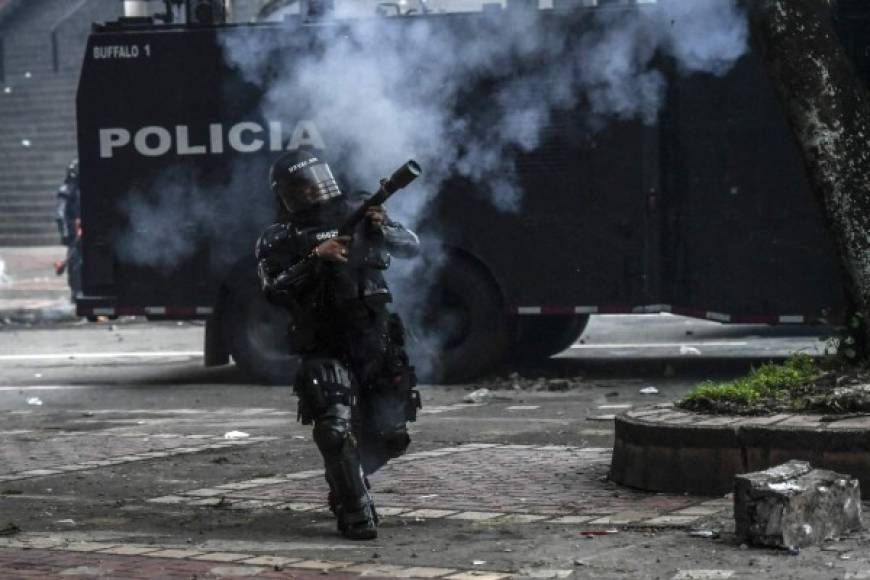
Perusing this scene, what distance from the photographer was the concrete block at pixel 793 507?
6684 millimetres

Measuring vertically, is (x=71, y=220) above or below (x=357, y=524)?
above

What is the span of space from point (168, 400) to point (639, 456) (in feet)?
20.8

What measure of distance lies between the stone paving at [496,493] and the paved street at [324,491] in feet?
0.05

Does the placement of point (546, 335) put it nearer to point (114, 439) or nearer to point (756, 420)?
point (114, 439)

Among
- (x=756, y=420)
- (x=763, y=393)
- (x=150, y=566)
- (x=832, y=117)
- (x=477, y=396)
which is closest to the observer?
(x=150, y=566)

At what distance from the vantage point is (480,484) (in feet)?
28.7

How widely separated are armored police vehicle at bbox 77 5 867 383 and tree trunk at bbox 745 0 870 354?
447cm

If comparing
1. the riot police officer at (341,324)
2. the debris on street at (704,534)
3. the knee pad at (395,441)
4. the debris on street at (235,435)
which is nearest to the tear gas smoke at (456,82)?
the debris on street at (235,435)

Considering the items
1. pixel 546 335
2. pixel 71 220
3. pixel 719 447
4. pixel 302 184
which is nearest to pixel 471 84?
pixel 546 335

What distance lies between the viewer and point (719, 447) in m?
7.89

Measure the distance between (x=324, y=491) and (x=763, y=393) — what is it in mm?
2139

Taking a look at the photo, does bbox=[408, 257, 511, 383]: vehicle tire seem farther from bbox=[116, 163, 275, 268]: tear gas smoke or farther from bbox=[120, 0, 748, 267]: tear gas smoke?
bbox=[116, 163, 275, 268]: tear gas smoke

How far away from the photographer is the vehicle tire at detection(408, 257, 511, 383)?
1427cm

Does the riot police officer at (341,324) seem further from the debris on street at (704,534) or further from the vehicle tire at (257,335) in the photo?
the vehicle tire at (257,335)
